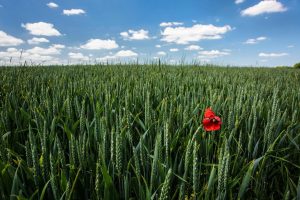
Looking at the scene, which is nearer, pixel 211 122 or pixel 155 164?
pixel 155 164

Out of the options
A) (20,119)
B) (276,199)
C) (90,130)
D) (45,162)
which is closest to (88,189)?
(45,162)

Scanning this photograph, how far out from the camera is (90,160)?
105 cm

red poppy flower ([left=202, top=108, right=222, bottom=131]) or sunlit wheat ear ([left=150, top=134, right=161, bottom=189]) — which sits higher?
red poppy flower ([left=202, top=108, right=222, bottom=131])

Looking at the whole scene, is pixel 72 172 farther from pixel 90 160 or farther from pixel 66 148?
pixel 66 148

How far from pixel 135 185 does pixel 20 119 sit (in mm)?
1086

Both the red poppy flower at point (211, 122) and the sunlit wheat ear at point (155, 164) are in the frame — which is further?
Answer: the red poppy flower at point (211, 122)

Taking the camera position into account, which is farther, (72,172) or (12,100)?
(12,100)

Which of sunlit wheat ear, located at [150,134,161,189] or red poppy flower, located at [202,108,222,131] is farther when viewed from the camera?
red poppy flower, located at [202,108,222,131]

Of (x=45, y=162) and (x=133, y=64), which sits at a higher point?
(x=133, y=64)

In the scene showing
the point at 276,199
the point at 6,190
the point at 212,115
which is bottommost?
the point at 276,199

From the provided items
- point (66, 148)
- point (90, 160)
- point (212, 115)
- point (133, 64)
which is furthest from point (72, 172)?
point (133, 64)

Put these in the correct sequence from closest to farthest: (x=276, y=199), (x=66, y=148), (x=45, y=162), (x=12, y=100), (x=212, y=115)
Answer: (x=45, y=162)
(x=276, y=199)
(x=212, y=115)
(x=66, y=148)
(x=12, y=100)

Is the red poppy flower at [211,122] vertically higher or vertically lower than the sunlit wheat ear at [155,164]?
higher

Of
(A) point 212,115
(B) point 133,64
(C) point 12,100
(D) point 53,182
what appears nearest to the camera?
(D) point 53,182
